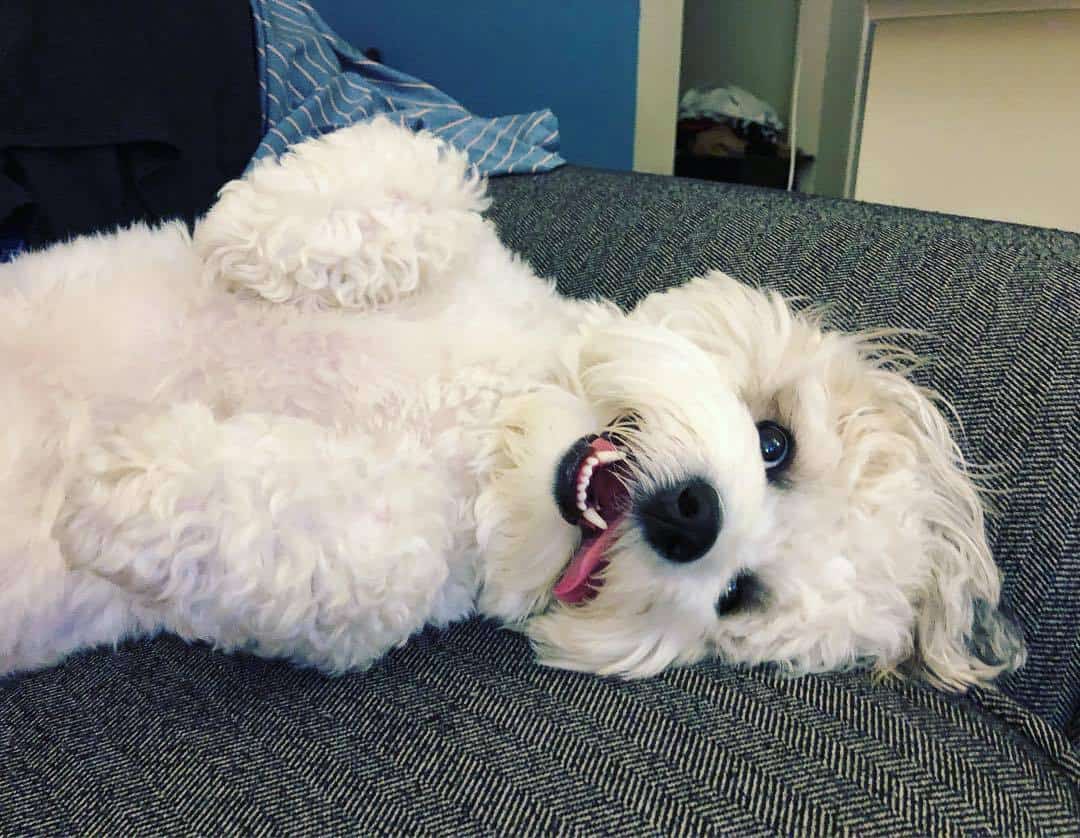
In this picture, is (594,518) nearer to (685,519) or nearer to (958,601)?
(685,519)

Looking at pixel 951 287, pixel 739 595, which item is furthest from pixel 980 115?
pixel 739 595

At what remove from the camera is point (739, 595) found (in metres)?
0.98

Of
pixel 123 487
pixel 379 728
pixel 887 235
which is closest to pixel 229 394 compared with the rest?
pixel 123 487

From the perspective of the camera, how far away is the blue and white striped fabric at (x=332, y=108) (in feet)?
5.59

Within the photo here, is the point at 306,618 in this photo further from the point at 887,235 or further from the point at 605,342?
the point at 887,235

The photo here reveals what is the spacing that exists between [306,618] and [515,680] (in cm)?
25

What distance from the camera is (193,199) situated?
1.61m

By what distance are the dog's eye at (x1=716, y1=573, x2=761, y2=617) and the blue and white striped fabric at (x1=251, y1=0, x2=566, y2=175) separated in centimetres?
107

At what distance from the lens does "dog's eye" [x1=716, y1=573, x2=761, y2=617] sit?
0.97 metres

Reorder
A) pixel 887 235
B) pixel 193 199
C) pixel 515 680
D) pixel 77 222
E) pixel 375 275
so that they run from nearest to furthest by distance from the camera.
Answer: pixel 515 680 → pixel 375 275 → pixel 887 235 → pixel 77 222 → pixel 193 199

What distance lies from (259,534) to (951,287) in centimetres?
96

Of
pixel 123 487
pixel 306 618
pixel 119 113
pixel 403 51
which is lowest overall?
pixel 306 618

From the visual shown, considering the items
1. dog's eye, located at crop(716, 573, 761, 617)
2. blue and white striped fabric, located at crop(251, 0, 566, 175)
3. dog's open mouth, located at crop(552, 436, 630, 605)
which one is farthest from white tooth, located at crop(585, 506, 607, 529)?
blue and white striped fabric, located at crop(251, 0, 566, 175)

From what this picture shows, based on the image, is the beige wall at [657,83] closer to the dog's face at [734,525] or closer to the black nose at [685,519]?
the dog's face at [734,525]
